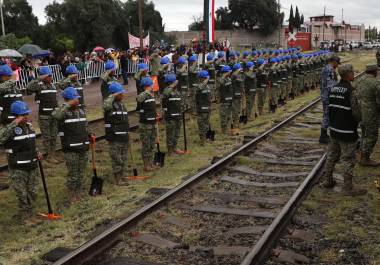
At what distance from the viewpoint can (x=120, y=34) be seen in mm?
54062

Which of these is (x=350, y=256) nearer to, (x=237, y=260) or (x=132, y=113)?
(x=237, y=260)

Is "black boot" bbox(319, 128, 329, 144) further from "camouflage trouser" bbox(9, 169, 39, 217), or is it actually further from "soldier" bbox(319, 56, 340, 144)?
"camouflage trouser" bbox(9, 169, 39, 217)

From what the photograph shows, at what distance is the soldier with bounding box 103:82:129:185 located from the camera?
28.9 feet

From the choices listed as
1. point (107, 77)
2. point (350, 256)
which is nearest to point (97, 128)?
point (107, 77)

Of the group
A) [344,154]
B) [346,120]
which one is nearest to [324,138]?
[344,154]

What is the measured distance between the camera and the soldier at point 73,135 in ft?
26.3

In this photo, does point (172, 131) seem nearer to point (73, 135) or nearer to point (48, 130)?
point (48, 130)

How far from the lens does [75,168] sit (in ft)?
26.9

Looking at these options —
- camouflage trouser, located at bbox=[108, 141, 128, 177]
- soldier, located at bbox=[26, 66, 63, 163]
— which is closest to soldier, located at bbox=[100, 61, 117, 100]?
soldier, located at bbox=[26, 66, 63, 163]

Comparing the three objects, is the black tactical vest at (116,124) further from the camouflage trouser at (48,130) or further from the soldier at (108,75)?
the soldier at (108,75)

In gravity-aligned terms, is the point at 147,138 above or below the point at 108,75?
below

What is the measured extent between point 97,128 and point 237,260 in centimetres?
978

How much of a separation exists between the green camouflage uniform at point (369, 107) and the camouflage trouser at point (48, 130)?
654 cm

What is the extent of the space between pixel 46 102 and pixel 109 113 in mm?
2480
